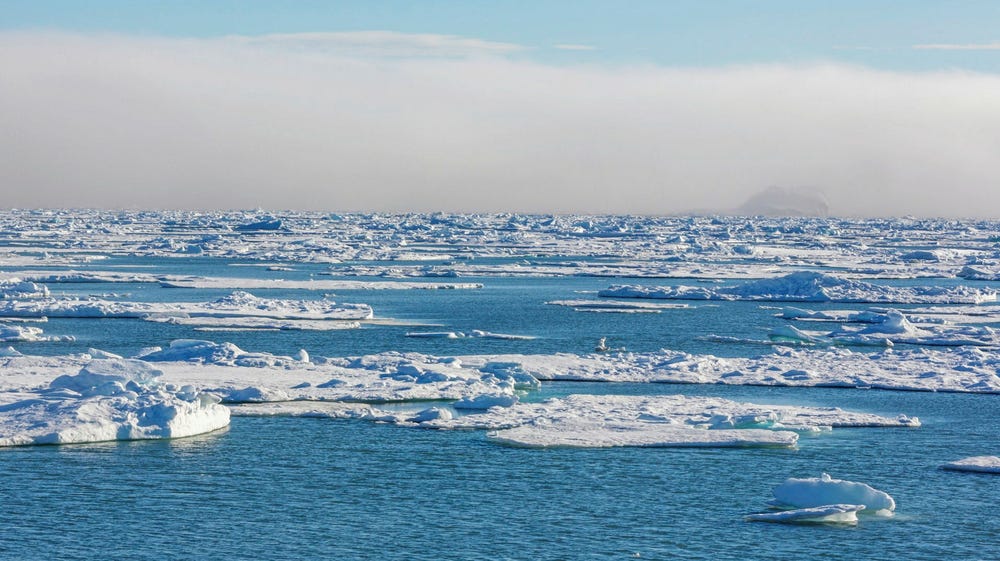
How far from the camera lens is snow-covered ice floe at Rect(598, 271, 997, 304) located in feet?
144

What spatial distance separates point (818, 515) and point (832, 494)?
0.36 metres

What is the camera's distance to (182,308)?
36750mm

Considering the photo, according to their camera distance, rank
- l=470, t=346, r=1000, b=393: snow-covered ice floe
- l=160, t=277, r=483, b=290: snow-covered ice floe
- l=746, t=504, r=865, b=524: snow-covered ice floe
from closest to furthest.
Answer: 1. l=746, t=504, r=865, b=524: snow-covered ice floe
2. l=470, t=346, r=1000, b=393: snow-covered ice floe
3. l=160, t=277, r=483, b=290: snow-covered ice floe

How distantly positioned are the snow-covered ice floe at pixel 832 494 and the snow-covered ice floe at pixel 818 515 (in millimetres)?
123

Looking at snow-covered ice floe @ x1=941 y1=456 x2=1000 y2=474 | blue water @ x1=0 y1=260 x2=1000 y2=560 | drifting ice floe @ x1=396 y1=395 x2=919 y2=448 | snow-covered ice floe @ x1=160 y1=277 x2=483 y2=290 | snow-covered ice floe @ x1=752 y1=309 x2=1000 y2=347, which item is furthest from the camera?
snow-covered ice floe @ x1=160 y1=277 x2=483 y2=290

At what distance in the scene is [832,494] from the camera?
15508 mm

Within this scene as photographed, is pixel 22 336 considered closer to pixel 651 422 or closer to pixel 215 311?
pixel 215 311

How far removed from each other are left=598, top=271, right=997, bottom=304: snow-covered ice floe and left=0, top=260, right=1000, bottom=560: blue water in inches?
811

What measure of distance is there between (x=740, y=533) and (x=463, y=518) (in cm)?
316

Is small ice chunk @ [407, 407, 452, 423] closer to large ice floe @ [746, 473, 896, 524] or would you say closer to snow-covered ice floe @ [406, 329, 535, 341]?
large ice floe @ [746, 473, 896, 524]

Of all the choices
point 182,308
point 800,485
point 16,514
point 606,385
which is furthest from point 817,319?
point 16,514

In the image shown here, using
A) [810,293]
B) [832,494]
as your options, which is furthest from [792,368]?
[810,293]

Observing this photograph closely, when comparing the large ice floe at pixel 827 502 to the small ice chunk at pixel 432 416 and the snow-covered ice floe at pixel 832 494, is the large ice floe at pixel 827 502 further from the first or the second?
the small ice chunk at pixel 432 416

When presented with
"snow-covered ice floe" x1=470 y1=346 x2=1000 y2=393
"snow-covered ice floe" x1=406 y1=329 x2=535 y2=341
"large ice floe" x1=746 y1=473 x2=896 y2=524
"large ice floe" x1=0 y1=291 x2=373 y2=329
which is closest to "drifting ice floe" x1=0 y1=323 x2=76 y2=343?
"large ice floe" x1=0 y1=291 x2=373 y2=329
